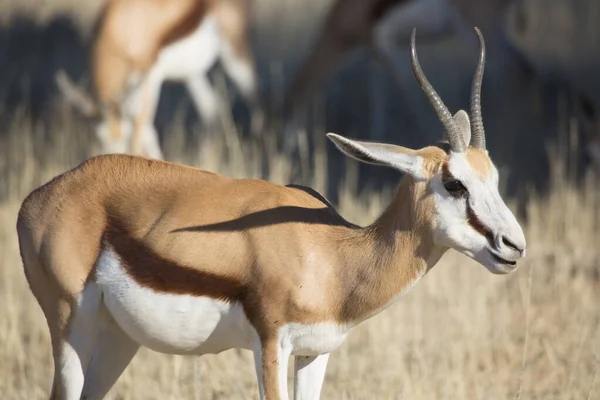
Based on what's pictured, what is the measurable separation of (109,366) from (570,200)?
4.81 m

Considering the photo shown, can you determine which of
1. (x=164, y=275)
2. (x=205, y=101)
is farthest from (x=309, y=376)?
(x=205, y=101)

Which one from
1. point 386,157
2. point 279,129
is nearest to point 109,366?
point 386,157

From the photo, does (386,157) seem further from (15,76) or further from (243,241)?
(15,76)

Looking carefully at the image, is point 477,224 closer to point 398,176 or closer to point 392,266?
point 392,266

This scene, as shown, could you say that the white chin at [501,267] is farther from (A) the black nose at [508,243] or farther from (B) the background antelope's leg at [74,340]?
(B) the background antelope's leg at [74,340]

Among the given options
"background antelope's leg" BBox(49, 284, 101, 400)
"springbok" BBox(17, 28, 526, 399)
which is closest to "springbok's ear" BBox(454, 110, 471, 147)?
"springbok" BBox(17, 28, 526, 399)

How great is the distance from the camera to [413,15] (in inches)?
459

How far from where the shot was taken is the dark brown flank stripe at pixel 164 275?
411 cm

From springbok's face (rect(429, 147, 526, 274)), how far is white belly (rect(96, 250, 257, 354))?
33.0 inches

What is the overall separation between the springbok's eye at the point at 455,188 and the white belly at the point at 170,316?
0.89 m

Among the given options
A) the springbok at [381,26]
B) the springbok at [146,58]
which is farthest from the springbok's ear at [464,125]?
the springbok at [381,26]

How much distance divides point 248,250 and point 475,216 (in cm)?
85

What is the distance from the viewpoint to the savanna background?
5965 millimetres

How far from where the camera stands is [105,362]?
15.6ft
